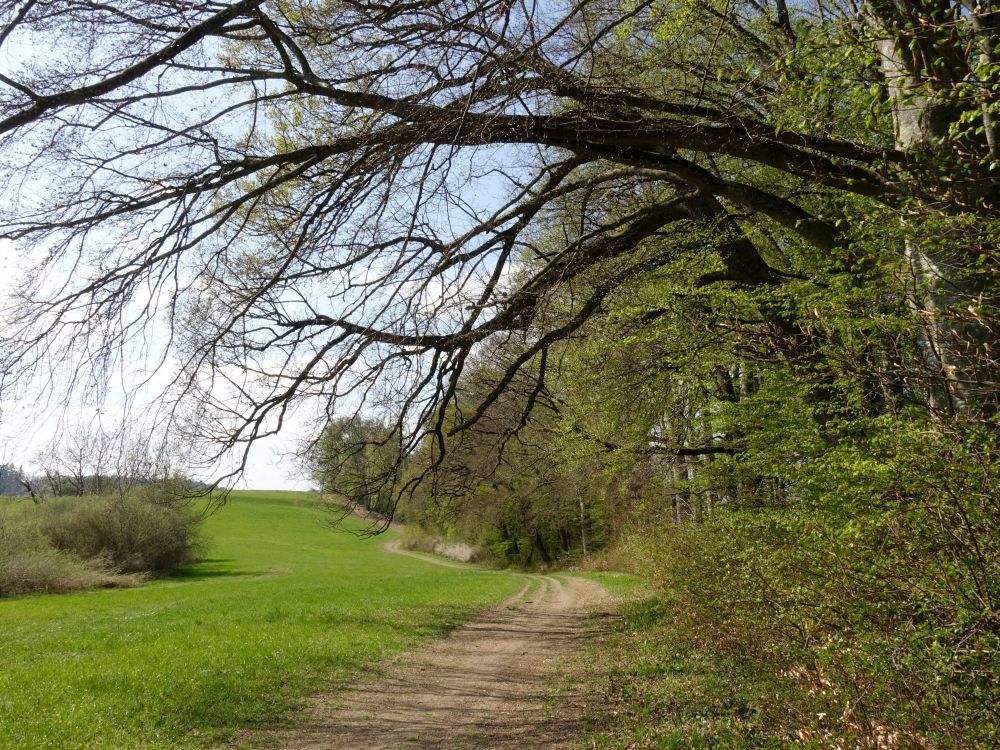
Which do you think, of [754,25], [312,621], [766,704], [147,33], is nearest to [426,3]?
[147,33]

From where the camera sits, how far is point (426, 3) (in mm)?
5145

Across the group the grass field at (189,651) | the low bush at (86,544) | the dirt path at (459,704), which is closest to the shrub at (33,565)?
the low bush at (86,544)

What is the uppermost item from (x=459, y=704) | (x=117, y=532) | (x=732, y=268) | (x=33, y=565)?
(x=732, y=268)

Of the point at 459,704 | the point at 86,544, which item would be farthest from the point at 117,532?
the point at 459,704

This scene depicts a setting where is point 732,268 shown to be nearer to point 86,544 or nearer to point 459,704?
point 459,704

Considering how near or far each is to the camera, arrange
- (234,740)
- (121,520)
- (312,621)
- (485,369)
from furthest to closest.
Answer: (121,520) < (312,621) < (485,369) < (234,740)

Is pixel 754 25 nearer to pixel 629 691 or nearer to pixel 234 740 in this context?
pixel 629 691

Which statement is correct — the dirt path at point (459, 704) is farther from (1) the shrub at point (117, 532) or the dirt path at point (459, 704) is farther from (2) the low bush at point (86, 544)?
(1) the shrub at point (117, 532)

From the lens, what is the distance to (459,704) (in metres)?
8.53

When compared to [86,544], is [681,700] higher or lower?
lower

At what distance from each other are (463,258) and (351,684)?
6397mm

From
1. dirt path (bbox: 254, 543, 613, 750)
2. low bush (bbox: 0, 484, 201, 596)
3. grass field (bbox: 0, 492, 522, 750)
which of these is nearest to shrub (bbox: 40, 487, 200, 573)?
low bush (bbox: 0, 484, 201, 596)

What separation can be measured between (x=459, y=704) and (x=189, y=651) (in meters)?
5.03

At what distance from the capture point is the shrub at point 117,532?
34906mm
